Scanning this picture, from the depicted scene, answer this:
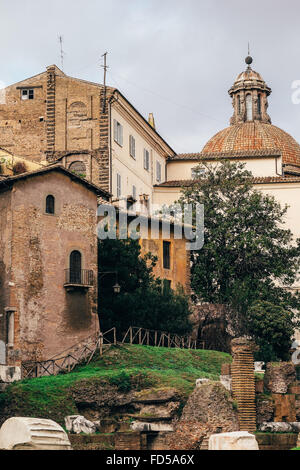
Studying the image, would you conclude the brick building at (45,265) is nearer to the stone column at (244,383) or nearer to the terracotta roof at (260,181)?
the stone column at (244,383)

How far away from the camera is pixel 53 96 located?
45.3 m

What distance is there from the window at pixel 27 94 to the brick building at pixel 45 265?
12933mm

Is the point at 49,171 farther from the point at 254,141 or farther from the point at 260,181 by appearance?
the point at 254,141

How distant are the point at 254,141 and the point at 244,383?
37.2 metres

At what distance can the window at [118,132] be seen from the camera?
1780 inches

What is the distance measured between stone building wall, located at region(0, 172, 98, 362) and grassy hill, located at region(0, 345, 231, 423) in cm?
172

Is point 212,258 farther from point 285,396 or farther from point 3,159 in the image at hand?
point 285,396

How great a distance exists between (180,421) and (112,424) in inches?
103

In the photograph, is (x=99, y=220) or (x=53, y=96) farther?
(x=53, y=96)

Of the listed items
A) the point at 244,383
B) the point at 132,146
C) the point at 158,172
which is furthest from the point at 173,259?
the point at 244,383

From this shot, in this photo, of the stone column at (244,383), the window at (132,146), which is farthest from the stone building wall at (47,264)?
the window at (132,146)

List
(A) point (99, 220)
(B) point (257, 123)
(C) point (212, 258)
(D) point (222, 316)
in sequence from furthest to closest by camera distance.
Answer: (B) point (257, 123) < (C) point (212, 258) < (D) point (222, 316) < (A) point (99, 220)

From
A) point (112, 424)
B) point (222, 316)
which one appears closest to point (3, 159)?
point (222, 316)

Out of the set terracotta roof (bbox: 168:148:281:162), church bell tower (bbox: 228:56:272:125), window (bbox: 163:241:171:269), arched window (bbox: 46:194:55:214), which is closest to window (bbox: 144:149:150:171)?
terracotta roof (bbox: 168:148:281:162)
